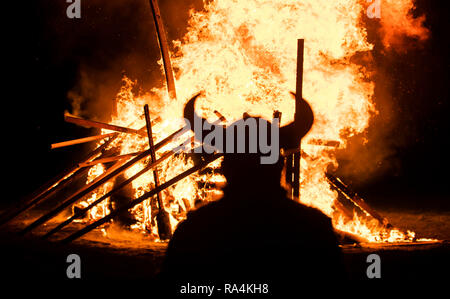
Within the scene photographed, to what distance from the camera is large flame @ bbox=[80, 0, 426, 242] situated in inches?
249

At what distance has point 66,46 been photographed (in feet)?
34.5

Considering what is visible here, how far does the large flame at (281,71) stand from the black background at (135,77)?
2.88 m

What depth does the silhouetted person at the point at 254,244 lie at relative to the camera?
206cm

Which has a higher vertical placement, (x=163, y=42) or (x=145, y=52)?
(x=145, y=52)

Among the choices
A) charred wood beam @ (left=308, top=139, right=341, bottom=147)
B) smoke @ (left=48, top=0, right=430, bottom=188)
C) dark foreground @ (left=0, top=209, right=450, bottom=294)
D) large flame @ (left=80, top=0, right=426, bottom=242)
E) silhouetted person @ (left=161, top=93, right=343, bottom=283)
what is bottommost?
dark foreground @ (left=0, top=209, right=450, bottom=294)

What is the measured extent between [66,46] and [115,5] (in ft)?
7.86

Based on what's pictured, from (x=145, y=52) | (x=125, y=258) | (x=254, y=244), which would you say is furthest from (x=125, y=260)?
(x=145, y=52)

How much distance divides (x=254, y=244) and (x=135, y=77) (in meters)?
8.19

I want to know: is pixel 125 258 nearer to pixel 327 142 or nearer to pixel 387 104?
pixel 327 142

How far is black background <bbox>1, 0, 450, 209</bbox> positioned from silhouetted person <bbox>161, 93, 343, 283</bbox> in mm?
7603

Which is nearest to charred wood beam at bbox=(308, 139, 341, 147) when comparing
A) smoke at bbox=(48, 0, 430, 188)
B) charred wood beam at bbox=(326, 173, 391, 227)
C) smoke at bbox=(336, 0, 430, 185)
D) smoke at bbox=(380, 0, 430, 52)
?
charred wood beam at bbox=(326, 173, 391, 227)

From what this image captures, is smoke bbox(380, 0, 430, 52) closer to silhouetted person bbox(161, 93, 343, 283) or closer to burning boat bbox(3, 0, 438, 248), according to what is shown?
burning boat bbox(3, 0, 438, 248)

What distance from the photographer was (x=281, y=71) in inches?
252
